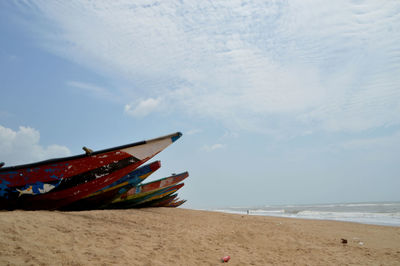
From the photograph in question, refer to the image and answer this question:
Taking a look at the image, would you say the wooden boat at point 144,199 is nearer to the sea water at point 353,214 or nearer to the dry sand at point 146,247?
the dry sand at point 146,247

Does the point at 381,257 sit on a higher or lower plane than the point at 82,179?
lower

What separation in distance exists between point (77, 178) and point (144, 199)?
6889 millimetres

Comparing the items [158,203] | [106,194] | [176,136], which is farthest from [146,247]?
[158,203]

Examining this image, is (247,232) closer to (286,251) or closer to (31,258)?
(286,251)

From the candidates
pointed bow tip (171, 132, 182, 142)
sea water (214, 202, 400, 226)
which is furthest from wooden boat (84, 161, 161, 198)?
sea water (214, 202, 400, 226)

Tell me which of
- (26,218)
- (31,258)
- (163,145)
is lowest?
(31,258)

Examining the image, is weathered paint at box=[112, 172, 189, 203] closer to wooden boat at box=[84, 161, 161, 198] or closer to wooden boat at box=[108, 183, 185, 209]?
wooden boat at box=[108, 183, 185, 209]

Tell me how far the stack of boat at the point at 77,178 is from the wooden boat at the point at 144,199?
2.67m

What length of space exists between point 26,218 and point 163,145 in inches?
135

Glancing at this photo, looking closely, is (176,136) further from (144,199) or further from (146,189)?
(144,199)

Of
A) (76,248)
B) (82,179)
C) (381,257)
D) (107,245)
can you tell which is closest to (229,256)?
(107,245)

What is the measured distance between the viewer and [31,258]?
299 cm

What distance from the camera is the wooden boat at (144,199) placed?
1098cm

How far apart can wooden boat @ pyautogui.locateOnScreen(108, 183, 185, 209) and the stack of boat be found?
8.77 feet
